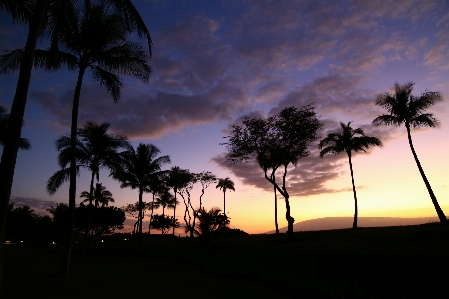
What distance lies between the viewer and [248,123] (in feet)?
98.6

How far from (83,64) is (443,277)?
19.0 metres

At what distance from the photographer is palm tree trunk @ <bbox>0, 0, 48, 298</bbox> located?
7711mm

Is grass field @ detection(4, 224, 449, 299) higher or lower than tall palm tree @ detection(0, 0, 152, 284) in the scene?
lower

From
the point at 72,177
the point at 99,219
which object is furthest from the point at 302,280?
the point at 99,219

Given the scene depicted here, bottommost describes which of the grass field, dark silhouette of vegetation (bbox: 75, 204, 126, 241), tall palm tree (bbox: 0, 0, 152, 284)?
the grass field

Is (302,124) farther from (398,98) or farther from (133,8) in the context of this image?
(133,8)

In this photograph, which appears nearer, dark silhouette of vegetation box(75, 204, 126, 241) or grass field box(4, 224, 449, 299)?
grass field box(4, 224, 449, 299)

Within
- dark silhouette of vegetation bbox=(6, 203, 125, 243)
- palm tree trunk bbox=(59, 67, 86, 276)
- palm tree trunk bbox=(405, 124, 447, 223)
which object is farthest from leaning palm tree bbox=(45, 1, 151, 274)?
dark silhouette of vegetation bbox=(6, 203, 125, 243)

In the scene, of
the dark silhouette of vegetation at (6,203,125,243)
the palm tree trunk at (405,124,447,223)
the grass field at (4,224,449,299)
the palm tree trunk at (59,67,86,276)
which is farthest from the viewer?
the dark silhouette of vegetation at (6,203,125,243)

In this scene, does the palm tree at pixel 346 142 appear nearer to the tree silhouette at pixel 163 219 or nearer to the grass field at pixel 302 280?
the grass field at pixel 302 280

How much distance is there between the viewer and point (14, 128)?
8.10 m

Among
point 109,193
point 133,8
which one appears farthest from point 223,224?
point 109,193

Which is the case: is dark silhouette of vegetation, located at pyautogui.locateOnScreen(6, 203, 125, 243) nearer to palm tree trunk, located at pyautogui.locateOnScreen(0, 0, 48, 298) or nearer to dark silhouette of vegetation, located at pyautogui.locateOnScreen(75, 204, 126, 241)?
dark silhouette of vegetation, located at pyautogui.locateOnScreen(75, 204, 126, 241)

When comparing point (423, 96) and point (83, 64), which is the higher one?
point (423, 96)
